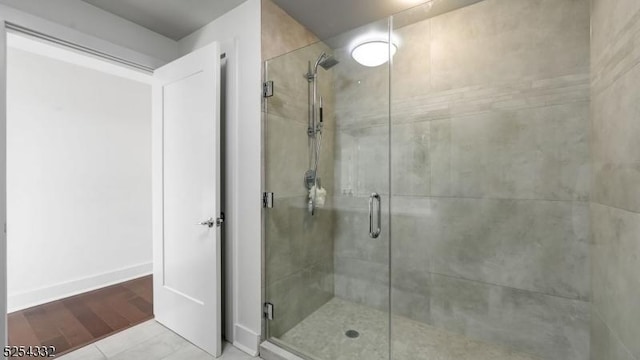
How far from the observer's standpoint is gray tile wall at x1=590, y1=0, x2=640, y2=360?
38.1 inches

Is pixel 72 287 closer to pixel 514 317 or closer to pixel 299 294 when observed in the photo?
pixel 299 294

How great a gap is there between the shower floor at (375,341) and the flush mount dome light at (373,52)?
1.90 m

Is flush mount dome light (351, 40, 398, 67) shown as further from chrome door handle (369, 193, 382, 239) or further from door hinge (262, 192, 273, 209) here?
door hinge (262, 192, 273, 209)

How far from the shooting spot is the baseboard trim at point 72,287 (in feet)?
7.72

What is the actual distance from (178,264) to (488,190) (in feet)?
7.49

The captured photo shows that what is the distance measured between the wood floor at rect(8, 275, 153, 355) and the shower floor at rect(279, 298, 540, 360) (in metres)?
1.39

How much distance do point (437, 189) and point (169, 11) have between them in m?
2.30

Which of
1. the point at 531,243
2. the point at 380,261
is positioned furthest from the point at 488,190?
the point at 380,261

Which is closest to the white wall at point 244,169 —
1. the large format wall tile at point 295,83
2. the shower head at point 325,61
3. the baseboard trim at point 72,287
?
the large format wall tile at point 295,83

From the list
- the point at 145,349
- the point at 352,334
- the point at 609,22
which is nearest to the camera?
the point at 609,22

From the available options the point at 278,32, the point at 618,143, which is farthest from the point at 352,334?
the point at 278,32

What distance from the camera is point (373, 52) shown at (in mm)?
1886

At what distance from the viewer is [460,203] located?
75.7 inches

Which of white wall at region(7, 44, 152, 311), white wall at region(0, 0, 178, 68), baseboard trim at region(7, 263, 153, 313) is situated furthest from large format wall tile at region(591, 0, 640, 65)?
baseboard trim at region(7, 263, 153, 313)
